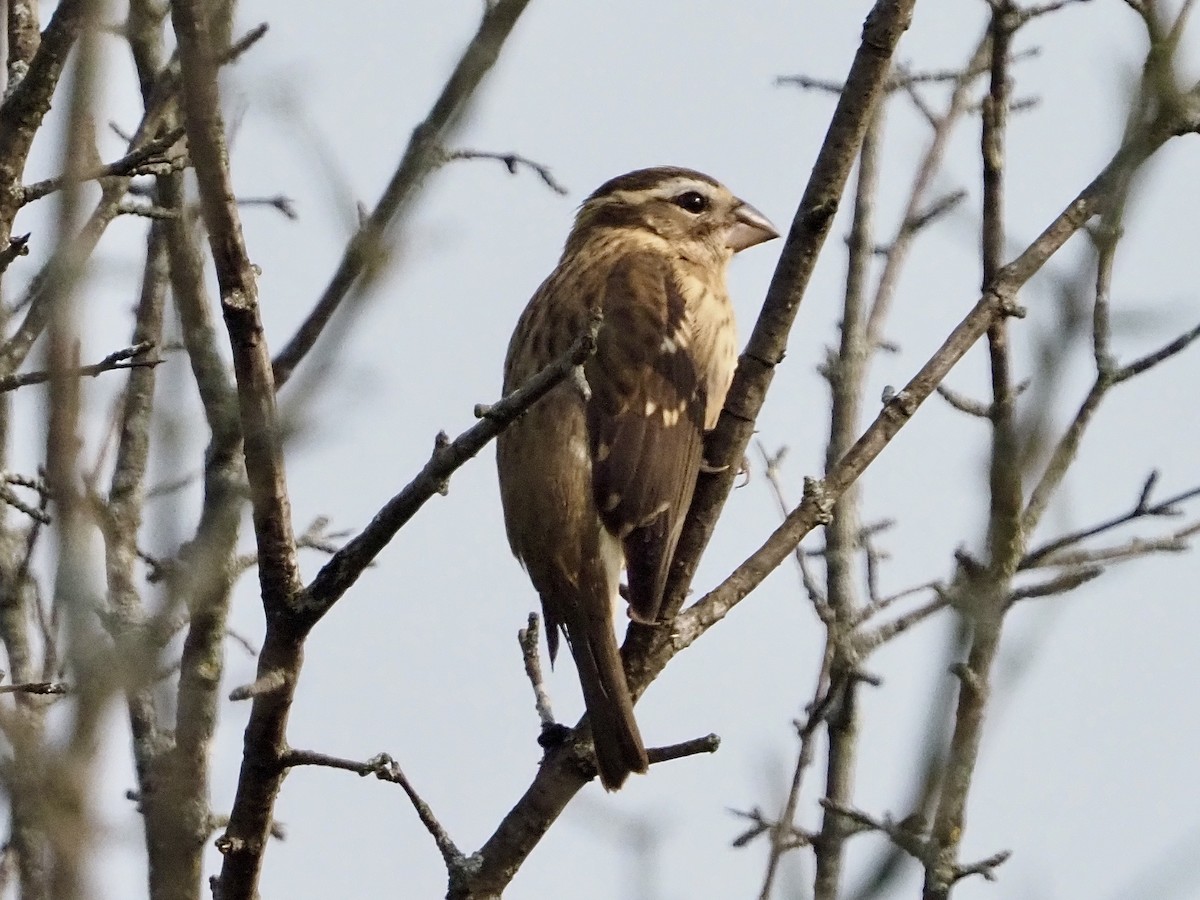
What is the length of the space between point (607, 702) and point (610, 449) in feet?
2.85

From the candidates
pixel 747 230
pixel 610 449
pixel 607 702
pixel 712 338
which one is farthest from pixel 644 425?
pixel 747 230

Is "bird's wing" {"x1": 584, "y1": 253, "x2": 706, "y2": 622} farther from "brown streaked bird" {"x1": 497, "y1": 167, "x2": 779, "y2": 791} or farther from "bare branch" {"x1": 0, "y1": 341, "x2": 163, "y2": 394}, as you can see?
"bare branch" {"x1": 0, "y1": 341, "x2": 163, "y2": 394}

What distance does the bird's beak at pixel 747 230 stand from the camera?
259 inches

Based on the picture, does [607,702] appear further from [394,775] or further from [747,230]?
[747,230]

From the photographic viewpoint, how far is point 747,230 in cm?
659

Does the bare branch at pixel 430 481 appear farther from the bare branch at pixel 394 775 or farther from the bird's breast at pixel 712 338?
the bird's breast at pixel 712 338

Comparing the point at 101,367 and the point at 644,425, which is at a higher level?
the point at 644,425

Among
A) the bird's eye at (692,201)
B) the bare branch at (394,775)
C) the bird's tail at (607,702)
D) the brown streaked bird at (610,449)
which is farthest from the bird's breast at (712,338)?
the bare branch at (394,775)

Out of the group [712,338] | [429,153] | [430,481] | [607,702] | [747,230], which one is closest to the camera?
[429,153]

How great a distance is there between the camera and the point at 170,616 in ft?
6.81

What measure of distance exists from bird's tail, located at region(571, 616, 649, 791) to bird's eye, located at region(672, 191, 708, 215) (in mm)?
2191

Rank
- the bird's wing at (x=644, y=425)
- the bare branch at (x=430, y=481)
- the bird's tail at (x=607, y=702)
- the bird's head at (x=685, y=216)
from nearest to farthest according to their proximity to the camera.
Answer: the bare branch at (x=430, y=481) < the bird's tail at (x=607, y=702) < the bird's wing at (x=644, y=425) < the bird's head at (x=685, y=216)

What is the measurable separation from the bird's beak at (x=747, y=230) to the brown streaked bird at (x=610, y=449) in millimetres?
390

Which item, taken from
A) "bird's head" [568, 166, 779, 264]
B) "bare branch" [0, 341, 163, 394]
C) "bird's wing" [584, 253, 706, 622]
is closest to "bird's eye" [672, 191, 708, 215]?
"bird's head" [568, 166, 779, 264]
